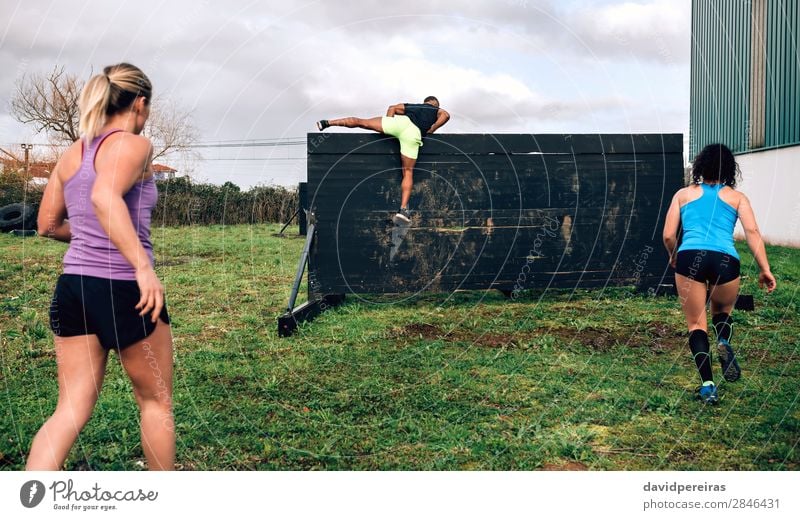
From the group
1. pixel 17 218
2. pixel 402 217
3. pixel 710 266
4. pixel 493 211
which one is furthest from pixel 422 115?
pixel 17 218

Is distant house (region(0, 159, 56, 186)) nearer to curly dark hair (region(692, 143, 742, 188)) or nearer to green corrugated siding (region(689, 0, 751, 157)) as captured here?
curly dark hair (region(692, 143, 742, 188))

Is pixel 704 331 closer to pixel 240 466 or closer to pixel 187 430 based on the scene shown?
pixel 240 466

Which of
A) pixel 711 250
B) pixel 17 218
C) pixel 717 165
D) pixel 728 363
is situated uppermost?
pixel 17 218

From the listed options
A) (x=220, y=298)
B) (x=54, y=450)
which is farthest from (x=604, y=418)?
(x=220, y=298)

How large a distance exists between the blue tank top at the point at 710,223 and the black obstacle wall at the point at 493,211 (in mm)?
4191

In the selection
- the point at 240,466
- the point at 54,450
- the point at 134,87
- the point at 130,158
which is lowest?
the point at 240,466

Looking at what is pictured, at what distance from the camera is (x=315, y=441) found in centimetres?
400

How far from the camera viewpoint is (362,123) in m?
8.66

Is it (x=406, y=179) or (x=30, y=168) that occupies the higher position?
(x=30, y=168)

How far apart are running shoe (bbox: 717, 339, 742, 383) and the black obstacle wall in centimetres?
414

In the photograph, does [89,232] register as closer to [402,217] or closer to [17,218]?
[402,217]

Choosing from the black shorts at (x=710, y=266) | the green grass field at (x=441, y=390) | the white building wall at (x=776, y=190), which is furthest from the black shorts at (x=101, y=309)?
the white building wall at (x=776, y=190)

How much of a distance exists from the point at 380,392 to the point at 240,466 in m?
1.53

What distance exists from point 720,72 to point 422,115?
16167 mm
